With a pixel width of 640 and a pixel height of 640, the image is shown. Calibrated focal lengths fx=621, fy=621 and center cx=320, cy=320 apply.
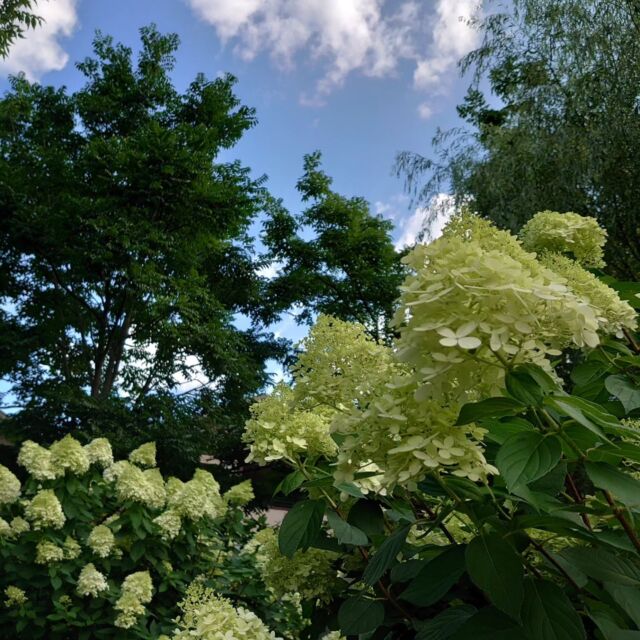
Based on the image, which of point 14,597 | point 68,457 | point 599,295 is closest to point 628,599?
point 599,295

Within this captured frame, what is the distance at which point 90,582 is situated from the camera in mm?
3498

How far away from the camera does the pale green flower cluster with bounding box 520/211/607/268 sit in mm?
1886

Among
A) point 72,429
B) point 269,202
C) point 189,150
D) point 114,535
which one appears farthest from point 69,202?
point 114,535

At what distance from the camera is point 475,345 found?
83 cm

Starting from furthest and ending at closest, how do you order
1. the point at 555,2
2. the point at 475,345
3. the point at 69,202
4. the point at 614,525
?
the point at 69,202, the point at 555,2, the point at 614,525, the point at 475,345

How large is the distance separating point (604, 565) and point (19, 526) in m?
3.73

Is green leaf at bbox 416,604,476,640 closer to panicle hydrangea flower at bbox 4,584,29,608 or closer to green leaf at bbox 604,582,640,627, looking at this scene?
green leaf at bbox 604,582,640,627

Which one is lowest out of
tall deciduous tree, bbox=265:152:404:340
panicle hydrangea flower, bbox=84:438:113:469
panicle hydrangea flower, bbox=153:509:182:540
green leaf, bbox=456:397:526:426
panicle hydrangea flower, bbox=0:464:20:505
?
green leaf, bbox=456:397:526:426

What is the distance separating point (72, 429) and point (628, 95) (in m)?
10.1

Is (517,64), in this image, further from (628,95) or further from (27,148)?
(27,148)

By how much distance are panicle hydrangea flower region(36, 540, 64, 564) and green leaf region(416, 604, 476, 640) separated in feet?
10.5

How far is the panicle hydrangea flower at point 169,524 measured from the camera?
371 cm

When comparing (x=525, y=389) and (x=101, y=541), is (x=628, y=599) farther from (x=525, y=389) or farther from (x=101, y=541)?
(x=101, y=541)

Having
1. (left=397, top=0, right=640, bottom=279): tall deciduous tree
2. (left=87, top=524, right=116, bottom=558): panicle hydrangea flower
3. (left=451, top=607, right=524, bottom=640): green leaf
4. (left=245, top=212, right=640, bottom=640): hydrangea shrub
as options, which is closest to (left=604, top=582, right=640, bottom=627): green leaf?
(left=245, top=212, right=640, bottom=640): hydrangea shrub
